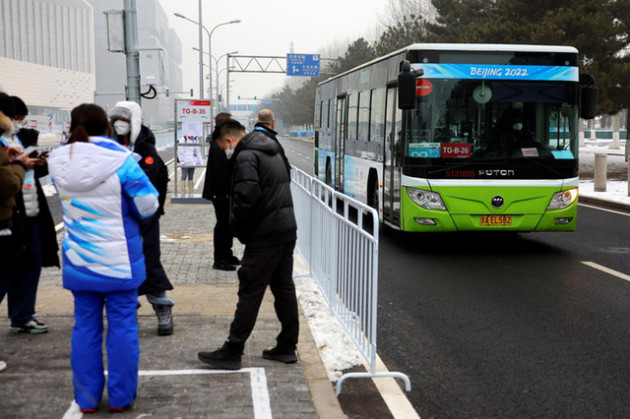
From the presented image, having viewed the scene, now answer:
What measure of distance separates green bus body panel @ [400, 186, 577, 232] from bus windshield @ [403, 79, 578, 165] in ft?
1.38

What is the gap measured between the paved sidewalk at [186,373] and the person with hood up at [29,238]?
160 mm

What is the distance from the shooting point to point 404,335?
22.0 ft

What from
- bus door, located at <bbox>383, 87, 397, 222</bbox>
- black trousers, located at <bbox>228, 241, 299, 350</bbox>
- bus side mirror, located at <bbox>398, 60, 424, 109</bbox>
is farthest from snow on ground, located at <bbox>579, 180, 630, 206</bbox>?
black trousers, located at <bbox>228, 241, 299, 350</bbox>

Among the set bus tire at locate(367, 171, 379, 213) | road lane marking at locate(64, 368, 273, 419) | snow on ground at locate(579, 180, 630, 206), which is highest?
bus tire at locate(367, 171, 379, 213)

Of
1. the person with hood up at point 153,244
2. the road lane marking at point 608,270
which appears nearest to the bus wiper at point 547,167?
the road lane marking at point 608,270

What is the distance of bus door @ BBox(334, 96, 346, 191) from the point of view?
16047 millimetres

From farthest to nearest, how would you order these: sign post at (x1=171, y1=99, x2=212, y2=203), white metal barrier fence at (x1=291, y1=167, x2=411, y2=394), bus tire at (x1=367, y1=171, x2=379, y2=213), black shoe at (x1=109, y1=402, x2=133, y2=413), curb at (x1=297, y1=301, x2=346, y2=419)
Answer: sign post at (x1=171, y1=99, x2=212, y2=203) < bus tire at (x1=367, y1=171, x2=379, y2=213) < white metal barrier fence at (x1=291, y1=167, x2=411, y2=394) < curb at (x1=297, y1=301, x2=346, y2=419) < black shoe at (x1=109, y1=402, x2=133, y2=413)

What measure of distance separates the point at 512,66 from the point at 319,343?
603 cm

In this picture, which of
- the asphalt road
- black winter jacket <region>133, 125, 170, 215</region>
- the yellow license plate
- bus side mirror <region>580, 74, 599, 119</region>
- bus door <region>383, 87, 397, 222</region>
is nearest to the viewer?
the asphalt road

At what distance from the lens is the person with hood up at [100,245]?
4.32 m

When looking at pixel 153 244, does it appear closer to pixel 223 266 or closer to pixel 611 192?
pixel 223 266

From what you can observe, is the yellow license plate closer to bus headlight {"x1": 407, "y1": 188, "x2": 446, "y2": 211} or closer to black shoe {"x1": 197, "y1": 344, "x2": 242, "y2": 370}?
bus headlight {"x1": 407, "y1": 188, "x2": 446, "y2": 211}

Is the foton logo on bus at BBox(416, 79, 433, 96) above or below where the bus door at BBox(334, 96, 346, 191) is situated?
above

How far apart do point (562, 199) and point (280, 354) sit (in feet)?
21.2
